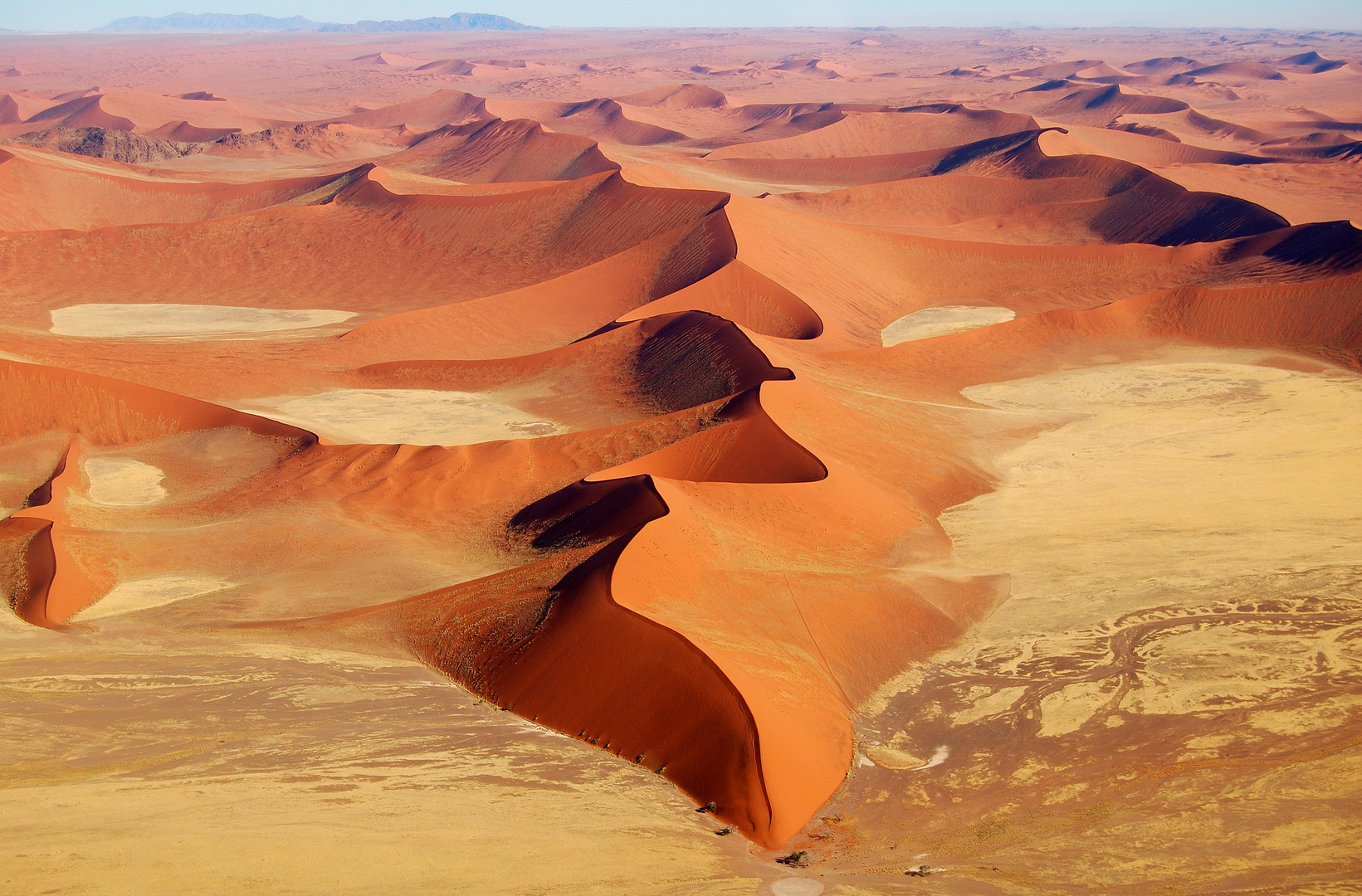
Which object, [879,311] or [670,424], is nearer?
[670,424]

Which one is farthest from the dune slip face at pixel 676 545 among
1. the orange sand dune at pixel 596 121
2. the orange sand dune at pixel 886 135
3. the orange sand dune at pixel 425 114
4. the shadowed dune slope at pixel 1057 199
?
the orange sand dune at pixel 425 114

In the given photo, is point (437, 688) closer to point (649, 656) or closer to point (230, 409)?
point (649, 656)

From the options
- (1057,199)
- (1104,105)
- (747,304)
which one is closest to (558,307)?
(747,304)

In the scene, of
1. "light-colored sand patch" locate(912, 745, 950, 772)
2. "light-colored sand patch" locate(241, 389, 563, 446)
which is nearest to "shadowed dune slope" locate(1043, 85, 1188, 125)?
"light-colored sand patch" locate(241, 389, 563, 446)

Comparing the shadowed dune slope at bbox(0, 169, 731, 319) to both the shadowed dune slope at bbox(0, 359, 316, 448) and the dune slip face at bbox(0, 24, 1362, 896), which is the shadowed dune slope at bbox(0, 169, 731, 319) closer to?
the dune slip face at bbox(0, 24, 1362, 896)

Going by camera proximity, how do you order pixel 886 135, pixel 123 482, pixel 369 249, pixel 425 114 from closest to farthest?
pixel 123 482 → pixel 369 249 → pixel 886 135 → pixel 425 114

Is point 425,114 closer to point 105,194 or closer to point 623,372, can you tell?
point 105,194

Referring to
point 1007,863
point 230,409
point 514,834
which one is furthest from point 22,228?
point 1007,863
